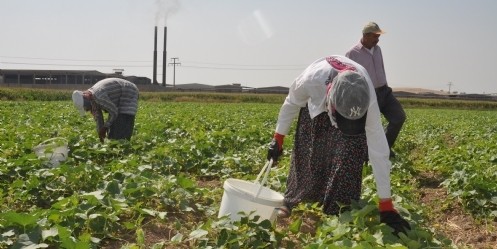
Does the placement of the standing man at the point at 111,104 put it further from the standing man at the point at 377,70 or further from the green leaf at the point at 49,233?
the green leaf at the point at 49,233

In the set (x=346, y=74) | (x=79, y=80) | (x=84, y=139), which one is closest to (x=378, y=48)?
(x=346, y=74)

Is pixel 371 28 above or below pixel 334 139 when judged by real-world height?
above

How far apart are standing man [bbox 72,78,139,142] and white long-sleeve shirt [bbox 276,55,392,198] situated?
2880 millimetres

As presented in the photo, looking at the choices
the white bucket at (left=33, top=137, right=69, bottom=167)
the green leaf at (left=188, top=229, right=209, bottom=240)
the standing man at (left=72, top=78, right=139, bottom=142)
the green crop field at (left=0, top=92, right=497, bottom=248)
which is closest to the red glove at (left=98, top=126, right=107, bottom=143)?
the standing man at (left=72, top=78, right=139, bottom=142)

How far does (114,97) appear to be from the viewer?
628cm

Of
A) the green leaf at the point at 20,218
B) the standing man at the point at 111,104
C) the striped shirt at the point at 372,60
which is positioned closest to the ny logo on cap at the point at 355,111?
the green leaf at the point at 20,218

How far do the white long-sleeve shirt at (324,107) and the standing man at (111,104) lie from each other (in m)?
2.88

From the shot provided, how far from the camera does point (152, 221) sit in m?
3.62

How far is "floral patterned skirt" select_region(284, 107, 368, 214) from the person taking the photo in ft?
11.9

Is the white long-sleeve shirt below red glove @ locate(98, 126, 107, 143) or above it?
above

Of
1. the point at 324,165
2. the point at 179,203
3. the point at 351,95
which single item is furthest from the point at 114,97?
the point at 351,95

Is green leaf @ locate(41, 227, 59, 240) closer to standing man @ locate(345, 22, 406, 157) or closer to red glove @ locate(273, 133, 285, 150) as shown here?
red glove @ locate(273, 133, 285, 150)

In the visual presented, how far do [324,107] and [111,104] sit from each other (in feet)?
10.6

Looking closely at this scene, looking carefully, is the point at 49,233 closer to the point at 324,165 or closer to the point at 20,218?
the point at 20,218
